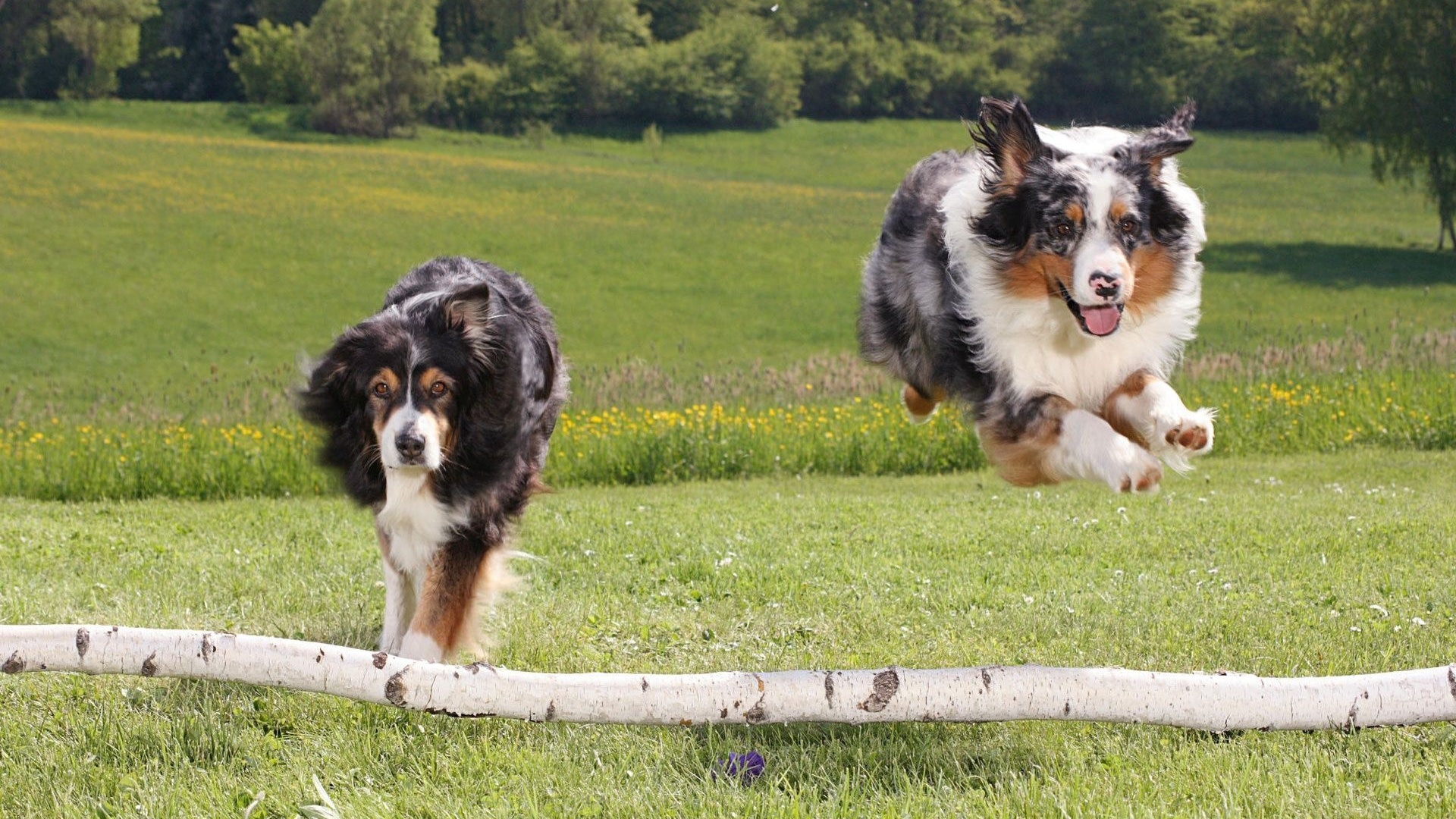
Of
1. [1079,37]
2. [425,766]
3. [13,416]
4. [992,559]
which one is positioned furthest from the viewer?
[1079,37]

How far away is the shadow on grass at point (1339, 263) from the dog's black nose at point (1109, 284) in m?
32.4

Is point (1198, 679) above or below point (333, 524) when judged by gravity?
above

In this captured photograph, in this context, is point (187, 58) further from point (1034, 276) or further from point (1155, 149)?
point (1155, 149)

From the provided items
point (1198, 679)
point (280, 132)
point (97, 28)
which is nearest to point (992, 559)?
point (1198, 679)

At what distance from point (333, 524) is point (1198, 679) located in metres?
8.41

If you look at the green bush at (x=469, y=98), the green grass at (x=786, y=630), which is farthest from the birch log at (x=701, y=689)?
the green bush at (x=469, y=98)

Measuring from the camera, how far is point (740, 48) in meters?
49.2

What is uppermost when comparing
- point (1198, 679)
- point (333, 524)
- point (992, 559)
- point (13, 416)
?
point (1198, 679)

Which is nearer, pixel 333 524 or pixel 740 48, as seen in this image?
pixel 333 524

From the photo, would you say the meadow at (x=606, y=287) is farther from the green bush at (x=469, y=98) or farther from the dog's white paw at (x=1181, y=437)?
the dog's white paw at (x=1181, y=437)

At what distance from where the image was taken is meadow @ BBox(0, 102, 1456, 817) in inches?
227

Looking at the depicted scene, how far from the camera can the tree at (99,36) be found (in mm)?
49125

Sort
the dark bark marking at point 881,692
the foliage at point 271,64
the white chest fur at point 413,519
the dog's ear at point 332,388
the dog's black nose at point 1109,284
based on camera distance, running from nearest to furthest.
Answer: the dog's black nose at point 1109,284 → the dark bark marking at point 881,692 → the dog's ear at point 332,388 → the white chest fur at point 413,519 → the foliage at point 271,64

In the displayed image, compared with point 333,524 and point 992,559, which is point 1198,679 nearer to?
point 992,559
